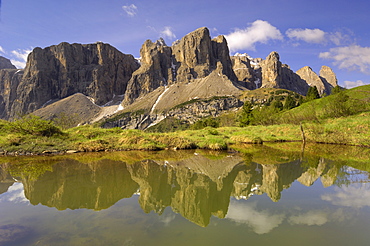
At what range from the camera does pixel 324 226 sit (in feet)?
18.6

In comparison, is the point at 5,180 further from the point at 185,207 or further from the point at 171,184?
the point at 185,207

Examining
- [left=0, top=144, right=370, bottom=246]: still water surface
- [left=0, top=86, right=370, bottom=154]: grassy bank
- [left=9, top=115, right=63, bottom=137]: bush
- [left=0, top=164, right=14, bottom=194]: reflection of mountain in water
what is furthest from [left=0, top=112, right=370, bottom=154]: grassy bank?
[left=0, top=144, right=370, bottom=246]: still water surface

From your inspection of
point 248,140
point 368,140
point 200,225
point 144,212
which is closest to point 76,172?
point 144,212

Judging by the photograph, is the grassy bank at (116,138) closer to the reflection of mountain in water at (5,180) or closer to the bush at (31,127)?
the bush at (31,127)

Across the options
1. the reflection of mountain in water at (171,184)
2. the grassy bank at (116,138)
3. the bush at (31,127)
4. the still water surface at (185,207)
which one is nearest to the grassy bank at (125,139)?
the grassy bank at (116,138)

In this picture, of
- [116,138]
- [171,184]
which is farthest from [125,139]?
[171,184]

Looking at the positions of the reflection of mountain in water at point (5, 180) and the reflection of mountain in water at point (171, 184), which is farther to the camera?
the reflection of mountain in water at point (5, 180)

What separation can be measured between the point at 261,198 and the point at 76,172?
9747 mm

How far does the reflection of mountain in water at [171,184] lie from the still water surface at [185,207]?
0.04 meters

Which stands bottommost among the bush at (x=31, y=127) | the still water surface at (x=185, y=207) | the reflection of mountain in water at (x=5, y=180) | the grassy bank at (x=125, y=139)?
the still water surface at (x=185, y=207)

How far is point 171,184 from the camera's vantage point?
9.62m

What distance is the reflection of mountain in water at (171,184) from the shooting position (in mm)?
7371

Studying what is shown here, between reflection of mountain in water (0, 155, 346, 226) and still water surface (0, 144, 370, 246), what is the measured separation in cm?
4

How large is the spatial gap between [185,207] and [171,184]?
263 cm
